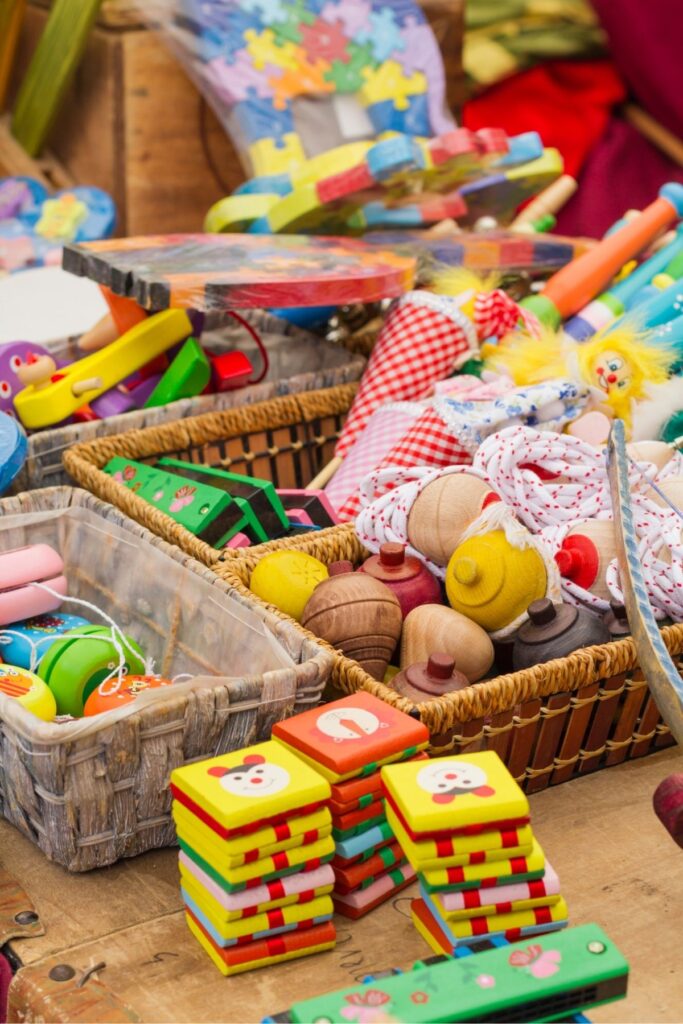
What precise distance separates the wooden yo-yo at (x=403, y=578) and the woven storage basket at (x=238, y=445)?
0.08 metres

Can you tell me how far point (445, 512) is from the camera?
0.99 metres

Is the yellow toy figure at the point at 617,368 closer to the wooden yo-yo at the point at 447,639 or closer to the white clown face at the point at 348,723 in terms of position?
the wooden yo-yo at the point at 447,639

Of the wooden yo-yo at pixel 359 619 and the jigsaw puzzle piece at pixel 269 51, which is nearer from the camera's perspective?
the wooden yo-yo at pixel 359 619

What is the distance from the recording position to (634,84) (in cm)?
207

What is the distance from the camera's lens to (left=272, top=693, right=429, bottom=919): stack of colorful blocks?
77 cm

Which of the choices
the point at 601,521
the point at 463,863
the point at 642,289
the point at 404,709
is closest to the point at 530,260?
the point at 642,289

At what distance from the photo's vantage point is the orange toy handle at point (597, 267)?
1.42 metres

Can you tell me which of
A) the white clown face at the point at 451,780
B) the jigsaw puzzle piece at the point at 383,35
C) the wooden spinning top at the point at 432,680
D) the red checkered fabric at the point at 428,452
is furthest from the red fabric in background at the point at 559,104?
the white clown face at the point at 451,780

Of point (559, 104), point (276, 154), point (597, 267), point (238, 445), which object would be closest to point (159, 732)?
point (238, 445)

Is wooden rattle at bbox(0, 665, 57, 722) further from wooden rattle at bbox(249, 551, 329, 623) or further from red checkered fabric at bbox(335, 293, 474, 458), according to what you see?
red checkered fabric at bbox(335, 293, 474, 458)

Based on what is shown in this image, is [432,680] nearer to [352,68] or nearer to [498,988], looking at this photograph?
[498,988]

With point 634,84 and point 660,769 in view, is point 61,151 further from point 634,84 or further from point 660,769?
point 660,769

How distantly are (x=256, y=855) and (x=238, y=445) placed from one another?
653 mm

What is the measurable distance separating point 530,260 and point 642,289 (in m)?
0.18
